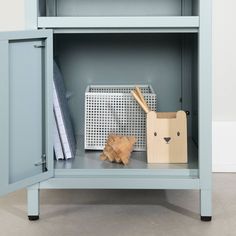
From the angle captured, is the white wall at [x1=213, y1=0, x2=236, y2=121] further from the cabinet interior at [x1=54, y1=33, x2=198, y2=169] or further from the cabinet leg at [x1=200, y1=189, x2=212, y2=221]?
the cabinet leg at [x1=200, y1=189, x2=212, y2=221]

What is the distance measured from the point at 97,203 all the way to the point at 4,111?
19.4 inches

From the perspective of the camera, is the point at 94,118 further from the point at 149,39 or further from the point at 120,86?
the point at 149,39

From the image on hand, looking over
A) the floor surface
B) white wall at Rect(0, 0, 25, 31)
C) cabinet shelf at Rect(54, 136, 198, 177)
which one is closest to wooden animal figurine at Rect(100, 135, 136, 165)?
cabinet shelf at Rect(54, 136, 198, 177)

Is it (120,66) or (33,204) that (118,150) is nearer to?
(33,204)

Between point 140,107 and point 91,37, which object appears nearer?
point 140,107

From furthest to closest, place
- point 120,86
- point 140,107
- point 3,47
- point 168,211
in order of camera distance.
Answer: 1. point 120,86
2. point 140,107
3. point 168,211
4. point 3,47

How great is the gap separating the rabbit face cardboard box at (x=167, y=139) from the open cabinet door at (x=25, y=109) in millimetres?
302

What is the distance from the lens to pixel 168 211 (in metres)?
1.54

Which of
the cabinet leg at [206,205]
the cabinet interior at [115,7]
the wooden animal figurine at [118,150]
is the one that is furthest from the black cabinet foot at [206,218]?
the cabinet interior at [115,7]

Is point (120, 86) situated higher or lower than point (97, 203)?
higher

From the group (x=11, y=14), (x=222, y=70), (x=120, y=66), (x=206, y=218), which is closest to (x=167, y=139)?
(x=206, y=218)

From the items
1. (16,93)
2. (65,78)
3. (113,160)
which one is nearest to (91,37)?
(65,78)

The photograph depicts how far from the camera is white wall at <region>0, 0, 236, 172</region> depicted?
208 cm

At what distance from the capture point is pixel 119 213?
1520mm
